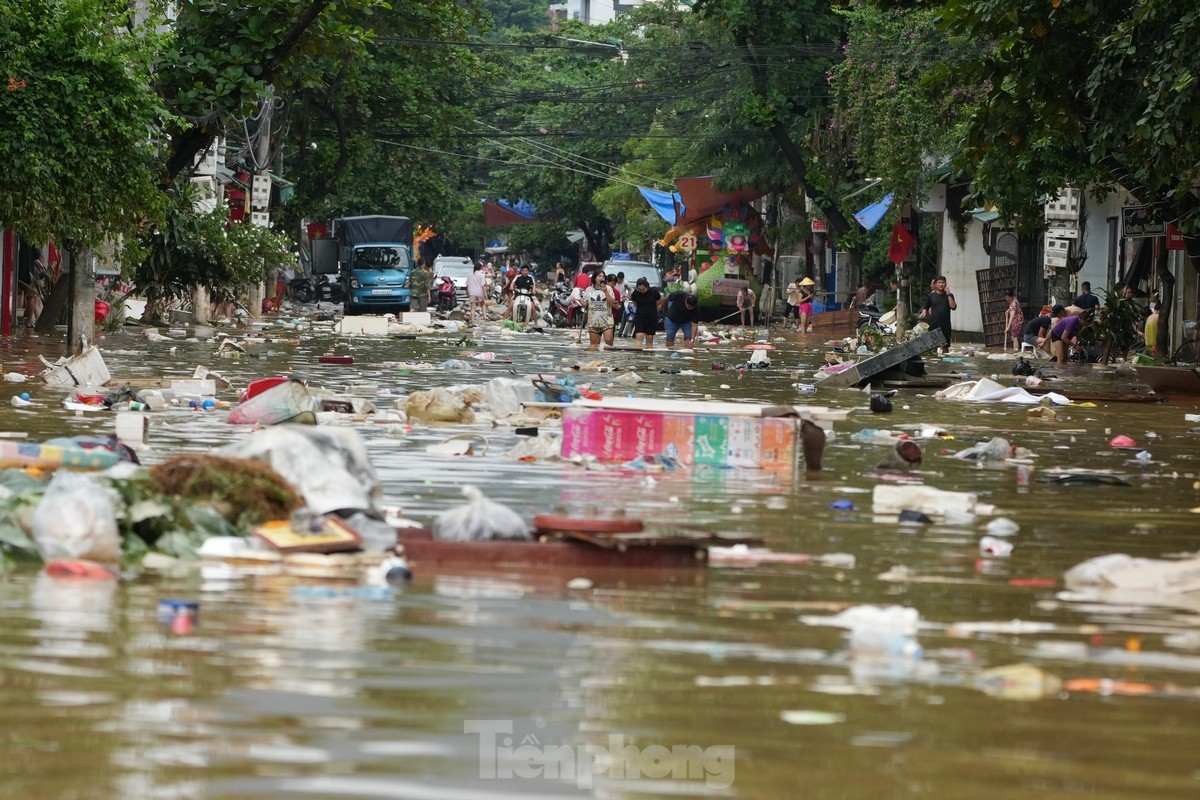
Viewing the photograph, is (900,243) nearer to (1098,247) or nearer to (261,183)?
(1098,247)

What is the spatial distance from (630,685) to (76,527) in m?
2.82

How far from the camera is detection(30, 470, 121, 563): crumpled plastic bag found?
689cm

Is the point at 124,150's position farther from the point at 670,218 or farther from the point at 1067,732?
the point at 670,218

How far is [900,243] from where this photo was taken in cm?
4122

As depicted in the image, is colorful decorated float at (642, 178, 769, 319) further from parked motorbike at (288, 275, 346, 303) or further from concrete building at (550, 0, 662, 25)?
concrete building at (550, 0, 662, 25)

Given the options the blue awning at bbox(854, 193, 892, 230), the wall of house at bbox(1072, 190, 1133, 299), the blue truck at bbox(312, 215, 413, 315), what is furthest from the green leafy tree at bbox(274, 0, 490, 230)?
the wall of house at bbox(1072, 190, 1133, 299)

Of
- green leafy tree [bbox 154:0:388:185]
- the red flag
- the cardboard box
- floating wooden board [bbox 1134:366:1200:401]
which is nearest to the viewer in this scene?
the cardboard box

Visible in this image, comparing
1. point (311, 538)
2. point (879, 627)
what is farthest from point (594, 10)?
point (879, 627)

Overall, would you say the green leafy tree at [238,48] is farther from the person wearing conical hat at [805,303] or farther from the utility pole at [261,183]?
the person wearing conical hat at [805,303]

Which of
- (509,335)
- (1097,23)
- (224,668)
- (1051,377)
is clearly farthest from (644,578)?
(509,335)

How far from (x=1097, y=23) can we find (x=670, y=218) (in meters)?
38.3

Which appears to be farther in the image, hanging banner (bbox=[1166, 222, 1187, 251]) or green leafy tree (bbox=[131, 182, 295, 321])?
green leafy tree (bbox=[131, 182, 295, 321])

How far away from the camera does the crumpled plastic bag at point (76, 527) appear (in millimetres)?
6895

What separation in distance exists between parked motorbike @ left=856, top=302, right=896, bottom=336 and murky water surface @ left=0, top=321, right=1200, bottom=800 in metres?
26.9
